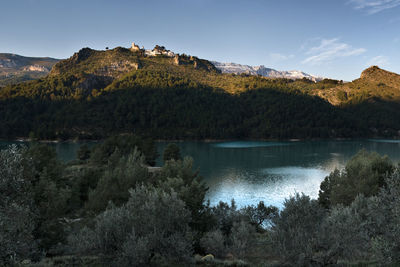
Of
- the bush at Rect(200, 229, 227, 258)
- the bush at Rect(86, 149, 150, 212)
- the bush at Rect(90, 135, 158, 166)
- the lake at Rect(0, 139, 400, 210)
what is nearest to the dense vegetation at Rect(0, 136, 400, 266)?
the bush at Rect(200, 229, 227, 258)

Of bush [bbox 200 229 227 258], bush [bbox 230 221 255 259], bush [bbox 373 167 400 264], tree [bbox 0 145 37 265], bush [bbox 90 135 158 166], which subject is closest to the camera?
tree [bbox 0 145 37 265]

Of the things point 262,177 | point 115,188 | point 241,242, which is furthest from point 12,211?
point 262,177

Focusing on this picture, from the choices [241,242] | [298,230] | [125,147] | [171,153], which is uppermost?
[298,230]

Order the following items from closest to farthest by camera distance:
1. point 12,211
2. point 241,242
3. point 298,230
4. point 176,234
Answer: point 12,211
point 298,230
point 176,234
point 241,242

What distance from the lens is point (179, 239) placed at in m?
14.9

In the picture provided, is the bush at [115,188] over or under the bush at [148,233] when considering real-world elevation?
under

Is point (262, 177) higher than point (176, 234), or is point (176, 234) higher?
point (176, 234)

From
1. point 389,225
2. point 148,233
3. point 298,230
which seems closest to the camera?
point 298,230

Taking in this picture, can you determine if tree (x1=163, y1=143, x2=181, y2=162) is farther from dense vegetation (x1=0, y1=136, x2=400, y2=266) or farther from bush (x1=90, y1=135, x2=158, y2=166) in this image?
dense vegetation (x1=0, y1=136, x2=400, y2=266)

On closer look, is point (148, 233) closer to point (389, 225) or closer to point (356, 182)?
point (389, 225)

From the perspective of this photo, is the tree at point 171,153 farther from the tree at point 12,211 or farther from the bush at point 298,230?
the tree at point 12,211

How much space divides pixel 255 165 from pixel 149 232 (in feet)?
240

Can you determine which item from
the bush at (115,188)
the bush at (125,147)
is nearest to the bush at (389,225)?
the bush at (115,188)

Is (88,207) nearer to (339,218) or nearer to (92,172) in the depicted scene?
(92,172)
